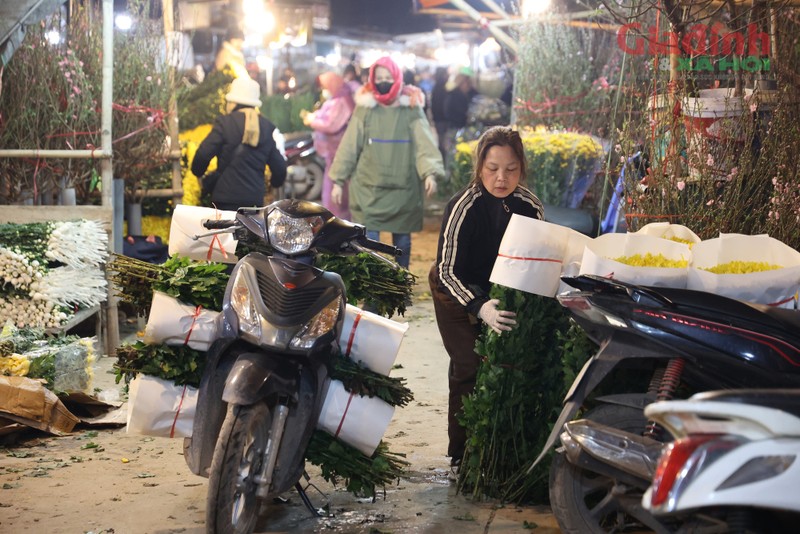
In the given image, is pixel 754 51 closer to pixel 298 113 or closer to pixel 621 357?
pixel 621 357

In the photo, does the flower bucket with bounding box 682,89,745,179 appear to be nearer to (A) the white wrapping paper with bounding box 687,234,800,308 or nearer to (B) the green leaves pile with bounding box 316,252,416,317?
(A) the white wrapping paper with bounding box 687,234,800,308

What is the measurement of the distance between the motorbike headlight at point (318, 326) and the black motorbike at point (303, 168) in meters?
12.9

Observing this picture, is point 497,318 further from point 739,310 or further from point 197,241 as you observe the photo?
point 197,241

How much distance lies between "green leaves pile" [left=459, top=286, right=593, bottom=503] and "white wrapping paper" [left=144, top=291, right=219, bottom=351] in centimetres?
123

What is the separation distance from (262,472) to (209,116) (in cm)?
920

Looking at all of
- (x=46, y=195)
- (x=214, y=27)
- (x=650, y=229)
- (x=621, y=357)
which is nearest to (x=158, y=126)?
(x=46, y=195)

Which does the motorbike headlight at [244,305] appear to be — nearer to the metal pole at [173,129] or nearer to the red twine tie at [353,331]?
the red twine tie at [353,331]

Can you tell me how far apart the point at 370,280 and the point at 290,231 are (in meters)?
0.71

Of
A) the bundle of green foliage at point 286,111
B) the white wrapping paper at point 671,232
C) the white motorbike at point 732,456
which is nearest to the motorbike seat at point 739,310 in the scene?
the white motorbike at point 732,456

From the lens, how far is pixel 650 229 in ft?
15.5

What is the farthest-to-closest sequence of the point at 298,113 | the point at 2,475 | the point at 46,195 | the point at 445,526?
1. the point at 298,113
2. the point at 46,195
3. the point at 2,475
4. the point at 445,526

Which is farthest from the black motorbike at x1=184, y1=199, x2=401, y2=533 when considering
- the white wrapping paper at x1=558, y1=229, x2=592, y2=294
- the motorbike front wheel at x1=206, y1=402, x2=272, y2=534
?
the white wrapping paper at x1=558, y1=229, x2=592, y2=294

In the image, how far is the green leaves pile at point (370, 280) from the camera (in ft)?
16.3

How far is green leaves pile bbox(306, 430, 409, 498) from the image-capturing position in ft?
14.7
